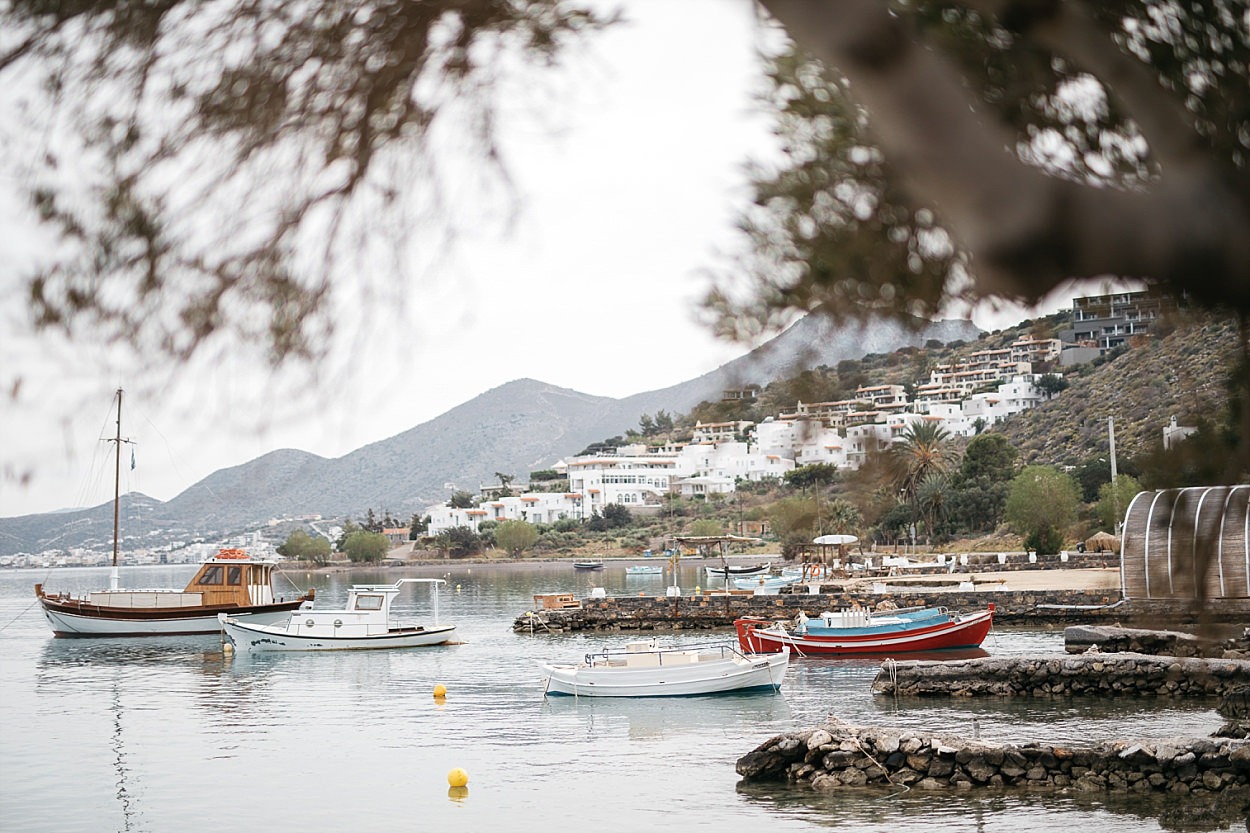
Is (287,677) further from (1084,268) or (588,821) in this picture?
(1084,268)

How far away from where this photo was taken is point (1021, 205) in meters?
1.96

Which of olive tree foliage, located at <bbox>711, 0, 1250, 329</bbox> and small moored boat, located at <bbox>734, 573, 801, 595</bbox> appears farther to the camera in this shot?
small moored boat, located at <bbox>734, 573, 801, 595</bbox>

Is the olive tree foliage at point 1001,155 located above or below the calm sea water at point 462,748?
above

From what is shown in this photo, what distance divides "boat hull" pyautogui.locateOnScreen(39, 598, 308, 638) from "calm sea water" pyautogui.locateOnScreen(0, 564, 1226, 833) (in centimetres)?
991

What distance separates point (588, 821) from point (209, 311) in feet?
46.2

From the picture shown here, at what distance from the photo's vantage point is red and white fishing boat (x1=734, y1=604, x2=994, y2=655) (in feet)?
108

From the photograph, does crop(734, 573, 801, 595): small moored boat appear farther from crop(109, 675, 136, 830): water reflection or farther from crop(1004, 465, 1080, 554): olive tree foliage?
crop(109, 675, 136, 830): water reflection

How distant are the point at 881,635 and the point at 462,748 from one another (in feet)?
50.0

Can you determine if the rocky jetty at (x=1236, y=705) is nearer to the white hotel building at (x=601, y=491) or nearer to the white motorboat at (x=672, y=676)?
the white motorboat at (x=672, y=676)

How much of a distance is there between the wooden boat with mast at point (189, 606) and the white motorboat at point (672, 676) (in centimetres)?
2494

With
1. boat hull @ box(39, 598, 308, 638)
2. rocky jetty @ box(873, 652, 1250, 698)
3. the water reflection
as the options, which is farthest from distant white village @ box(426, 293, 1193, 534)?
boat hull @ box(39, 598, 308, 638)

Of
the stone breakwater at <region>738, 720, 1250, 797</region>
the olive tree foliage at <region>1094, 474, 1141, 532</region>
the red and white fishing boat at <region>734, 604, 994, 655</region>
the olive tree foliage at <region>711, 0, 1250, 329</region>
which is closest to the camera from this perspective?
the olive tree foliage at <region>711, 0, 1250, 329</region>

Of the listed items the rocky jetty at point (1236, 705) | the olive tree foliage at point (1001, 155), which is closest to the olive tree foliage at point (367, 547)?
the rocky jetty at point (1236, 705)

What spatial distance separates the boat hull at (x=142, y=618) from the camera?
48.5 metres
